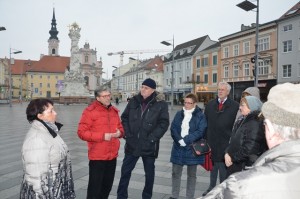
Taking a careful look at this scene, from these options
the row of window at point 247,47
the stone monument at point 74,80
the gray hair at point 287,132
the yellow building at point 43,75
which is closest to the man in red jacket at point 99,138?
the gray hair at point 287,132

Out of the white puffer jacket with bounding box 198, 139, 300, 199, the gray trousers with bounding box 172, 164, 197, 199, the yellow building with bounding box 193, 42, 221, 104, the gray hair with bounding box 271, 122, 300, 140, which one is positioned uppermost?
the yellow building with bounding box 193, 42, 221, 104

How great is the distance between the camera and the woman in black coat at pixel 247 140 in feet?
13.0

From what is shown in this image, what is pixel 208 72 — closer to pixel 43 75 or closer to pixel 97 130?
pixel 97 130

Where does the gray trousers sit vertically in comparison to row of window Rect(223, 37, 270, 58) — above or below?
below

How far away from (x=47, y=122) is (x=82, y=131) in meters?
1.29

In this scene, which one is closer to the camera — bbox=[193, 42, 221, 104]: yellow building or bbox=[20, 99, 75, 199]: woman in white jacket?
bbox=[20, 99, 75, 199]: woman in white jacket

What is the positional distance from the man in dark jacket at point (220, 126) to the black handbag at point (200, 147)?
274 mm

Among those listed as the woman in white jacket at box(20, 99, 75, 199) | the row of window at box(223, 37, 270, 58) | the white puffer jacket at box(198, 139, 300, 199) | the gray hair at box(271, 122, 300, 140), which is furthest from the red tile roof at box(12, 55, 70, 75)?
the white puffer jacket at box(198, 139, 300, 199)

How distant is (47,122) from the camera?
3453 mm

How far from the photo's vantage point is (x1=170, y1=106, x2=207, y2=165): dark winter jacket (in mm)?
5305

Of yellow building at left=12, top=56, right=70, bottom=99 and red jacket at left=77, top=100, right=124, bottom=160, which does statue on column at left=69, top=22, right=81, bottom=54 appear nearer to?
yellow building at left=12, top=56, right=70, bottom=99

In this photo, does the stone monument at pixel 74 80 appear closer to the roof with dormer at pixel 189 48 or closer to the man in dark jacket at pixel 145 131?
the roof with dormer at pixel 189 48

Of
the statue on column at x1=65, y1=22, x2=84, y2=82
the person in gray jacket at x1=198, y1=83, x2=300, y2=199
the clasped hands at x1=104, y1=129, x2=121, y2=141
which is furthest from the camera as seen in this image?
the statue on column at x1=65, y1=22, x2=84, y2=82

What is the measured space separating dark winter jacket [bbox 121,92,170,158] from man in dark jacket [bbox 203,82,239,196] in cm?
98
